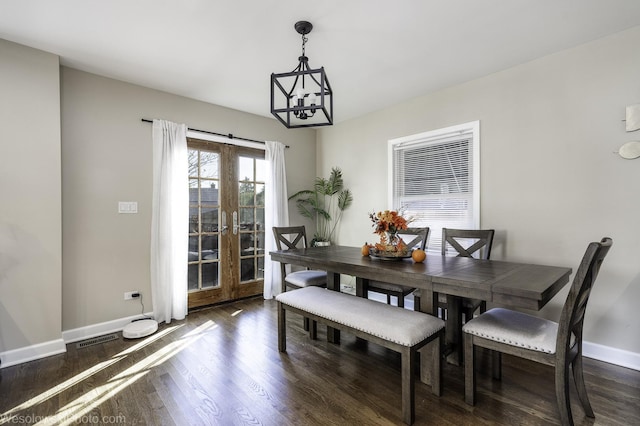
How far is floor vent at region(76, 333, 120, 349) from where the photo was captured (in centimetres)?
278

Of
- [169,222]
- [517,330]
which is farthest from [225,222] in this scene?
[517,330]

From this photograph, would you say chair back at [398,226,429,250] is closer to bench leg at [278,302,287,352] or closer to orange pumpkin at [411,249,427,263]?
orange pumpkin at [411,249,427,263]

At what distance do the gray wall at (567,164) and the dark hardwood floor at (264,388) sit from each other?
28.0 inches

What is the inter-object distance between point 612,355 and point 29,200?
506 centimetres

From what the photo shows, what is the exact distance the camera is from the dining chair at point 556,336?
150cm

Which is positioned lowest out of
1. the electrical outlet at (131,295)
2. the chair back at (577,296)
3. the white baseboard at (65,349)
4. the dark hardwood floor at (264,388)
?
the dark hardwood floor at (264,388)

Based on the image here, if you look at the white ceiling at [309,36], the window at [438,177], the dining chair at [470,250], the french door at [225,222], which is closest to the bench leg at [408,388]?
the dining chair at [470,250]

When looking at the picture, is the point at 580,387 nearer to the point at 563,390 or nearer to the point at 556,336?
the point at 563,390

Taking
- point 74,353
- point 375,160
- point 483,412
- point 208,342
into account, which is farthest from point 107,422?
point 375,160

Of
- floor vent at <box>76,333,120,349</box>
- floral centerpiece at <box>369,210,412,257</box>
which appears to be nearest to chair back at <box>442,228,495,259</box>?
floral centerpiece at <box>369,210,412,257</box>

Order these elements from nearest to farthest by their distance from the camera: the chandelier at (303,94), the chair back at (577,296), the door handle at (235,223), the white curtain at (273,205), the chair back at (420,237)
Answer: the chair back at (577,296), the chandelier at (303,94), the chair back at (420,237), the door handle at (235,223), the white curtain at (273,205)

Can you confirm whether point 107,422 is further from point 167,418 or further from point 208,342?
point 208,342

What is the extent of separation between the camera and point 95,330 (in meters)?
2.99

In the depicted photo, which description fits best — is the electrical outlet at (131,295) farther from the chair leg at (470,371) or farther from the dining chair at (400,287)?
the chair leg at (470,371)
